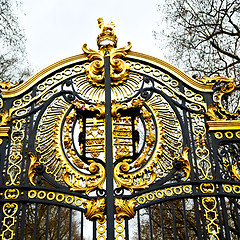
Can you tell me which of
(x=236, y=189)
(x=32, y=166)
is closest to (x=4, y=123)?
(x=32, y=166)

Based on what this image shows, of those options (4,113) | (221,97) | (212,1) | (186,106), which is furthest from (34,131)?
(212,1)

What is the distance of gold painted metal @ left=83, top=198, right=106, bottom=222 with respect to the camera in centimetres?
470

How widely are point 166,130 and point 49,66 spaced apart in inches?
80.5

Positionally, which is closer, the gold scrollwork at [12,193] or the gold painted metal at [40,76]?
the gold scrollwork at [12,193]

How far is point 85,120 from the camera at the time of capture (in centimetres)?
538

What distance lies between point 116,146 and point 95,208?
934mm

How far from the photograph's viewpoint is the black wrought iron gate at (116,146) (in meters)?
4.75

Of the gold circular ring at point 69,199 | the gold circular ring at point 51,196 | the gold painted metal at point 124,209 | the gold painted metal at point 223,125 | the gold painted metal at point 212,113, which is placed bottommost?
the gold painted metal at point 124,209

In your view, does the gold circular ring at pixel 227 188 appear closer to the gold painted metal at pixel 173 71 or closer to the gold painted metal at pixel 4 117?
the gold painted metal at pixel 173 71

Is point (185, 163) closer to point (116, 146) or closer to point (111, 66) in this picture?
point (116, 146)

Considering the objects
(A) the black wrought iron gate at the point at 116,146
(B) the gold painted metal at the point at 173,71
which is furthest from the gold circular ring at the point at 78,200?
(B) the gold painted metal at the point at 173,71

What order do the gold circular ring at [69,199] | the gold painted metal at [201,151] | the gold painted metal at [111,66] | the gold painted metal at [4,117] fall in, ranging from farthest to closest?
the gold painted metal at [111,66] < the gold painted metal at [4,117] < the gold painted metal at [201,151] < the gold circular ring at [69,199]

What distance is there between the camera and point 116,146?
520 cm

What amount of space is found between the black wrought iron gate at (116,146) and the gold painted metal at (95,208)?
13mm
